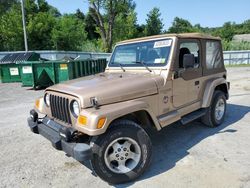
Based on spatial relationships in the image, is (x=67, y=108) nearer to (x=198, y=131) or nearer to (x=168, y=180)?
(x=168, y=180)

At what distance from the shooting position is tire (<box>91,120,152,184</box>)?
316cm

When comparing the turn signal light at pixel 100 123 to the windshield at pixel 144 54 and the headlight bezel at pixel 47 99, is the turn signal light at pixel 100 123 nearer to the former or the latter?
the headlight bezel at pixel 47 99

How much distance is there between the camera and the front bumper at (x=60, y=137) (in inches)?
116

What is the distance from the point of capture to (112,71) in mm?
4941

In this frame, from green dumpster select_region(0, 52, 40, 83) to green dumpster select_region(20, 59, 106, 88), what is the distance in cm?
158

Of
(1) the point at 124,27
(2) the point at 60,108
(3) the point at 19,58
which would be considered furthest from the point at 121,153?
(1) the point at 124,27

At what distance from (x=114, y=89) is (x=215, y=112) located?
3023 mm

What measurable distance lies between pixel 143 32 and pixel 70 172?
40536 mm

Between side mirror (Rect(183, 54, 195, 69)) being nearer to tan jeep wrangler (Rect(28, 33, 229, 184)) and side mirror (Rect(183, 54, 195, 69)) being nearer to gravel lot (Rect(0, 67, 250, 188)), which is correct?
tan jeep wrangler (Rect(28, 33, 229, 184))

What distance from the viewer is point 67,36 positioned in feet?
107

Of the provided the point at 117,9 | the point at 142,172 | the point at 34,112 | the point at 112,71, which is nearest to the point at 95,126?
the point at 142,172

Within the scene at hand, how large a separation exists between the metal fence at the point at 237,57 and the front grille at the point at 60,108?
2414 centimetres

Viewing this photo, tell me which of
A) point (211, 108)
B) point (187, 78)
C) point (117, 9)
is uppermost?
point (117, 9)

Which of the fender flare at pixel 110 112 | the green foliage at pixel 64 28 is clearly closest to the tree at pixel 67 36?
the green foliage at pixel 64 28
